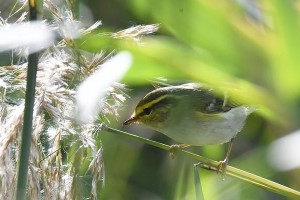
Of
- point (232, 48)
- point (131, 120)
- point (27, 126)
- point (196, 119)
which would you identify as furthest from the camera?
point (196, 119)

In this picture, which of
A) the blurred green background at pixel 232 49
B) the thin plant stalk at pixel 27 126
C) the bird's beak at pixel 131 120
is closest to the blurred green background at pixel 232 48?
the blurred green background at pixel 232 49

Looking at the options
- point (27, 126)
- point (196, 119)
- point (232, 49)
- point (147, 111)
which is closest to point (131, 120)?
point (147, 111)

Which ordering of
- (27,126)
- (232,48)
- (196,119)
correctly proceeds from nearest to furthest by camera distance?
(232,48) < (27,126) < (196,119)

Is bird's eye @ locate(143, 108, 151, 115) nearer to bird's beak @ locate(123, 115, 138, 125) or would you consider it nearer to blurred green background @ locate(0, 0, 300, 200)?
bird's beak @ locate(123, 115, 138, 125)

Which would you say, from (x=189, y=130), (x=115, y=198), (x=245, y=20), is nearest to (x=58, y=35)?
(x=245, y=20)

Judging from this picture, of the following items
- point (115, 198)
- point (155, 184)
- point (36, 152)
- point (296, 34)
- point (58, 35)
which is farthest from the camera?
point (155, 184)

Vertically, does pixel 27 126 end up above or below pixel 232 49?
below

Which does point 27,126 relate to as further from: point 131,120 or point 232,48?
point 131,120

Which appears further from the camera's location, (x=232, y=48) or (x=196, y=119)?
(x=196, y=119)

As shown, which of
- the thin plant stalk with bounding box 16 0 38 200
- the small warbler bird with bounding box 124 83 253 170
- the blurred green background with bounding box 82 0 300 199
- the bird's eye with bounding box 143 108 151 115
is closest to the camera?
the blurred green background with bounding box 82 0 300 199

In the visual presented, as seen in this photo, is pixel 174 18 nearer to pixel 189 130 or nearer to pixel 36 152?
pixel 36 152

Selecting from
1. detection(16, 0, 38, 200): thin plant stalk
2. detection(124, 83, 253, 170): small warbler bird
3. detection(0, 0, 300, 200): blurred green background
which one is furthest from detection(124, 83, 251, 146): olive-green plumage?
detection(0, 0, 300, 200): blurred green background
